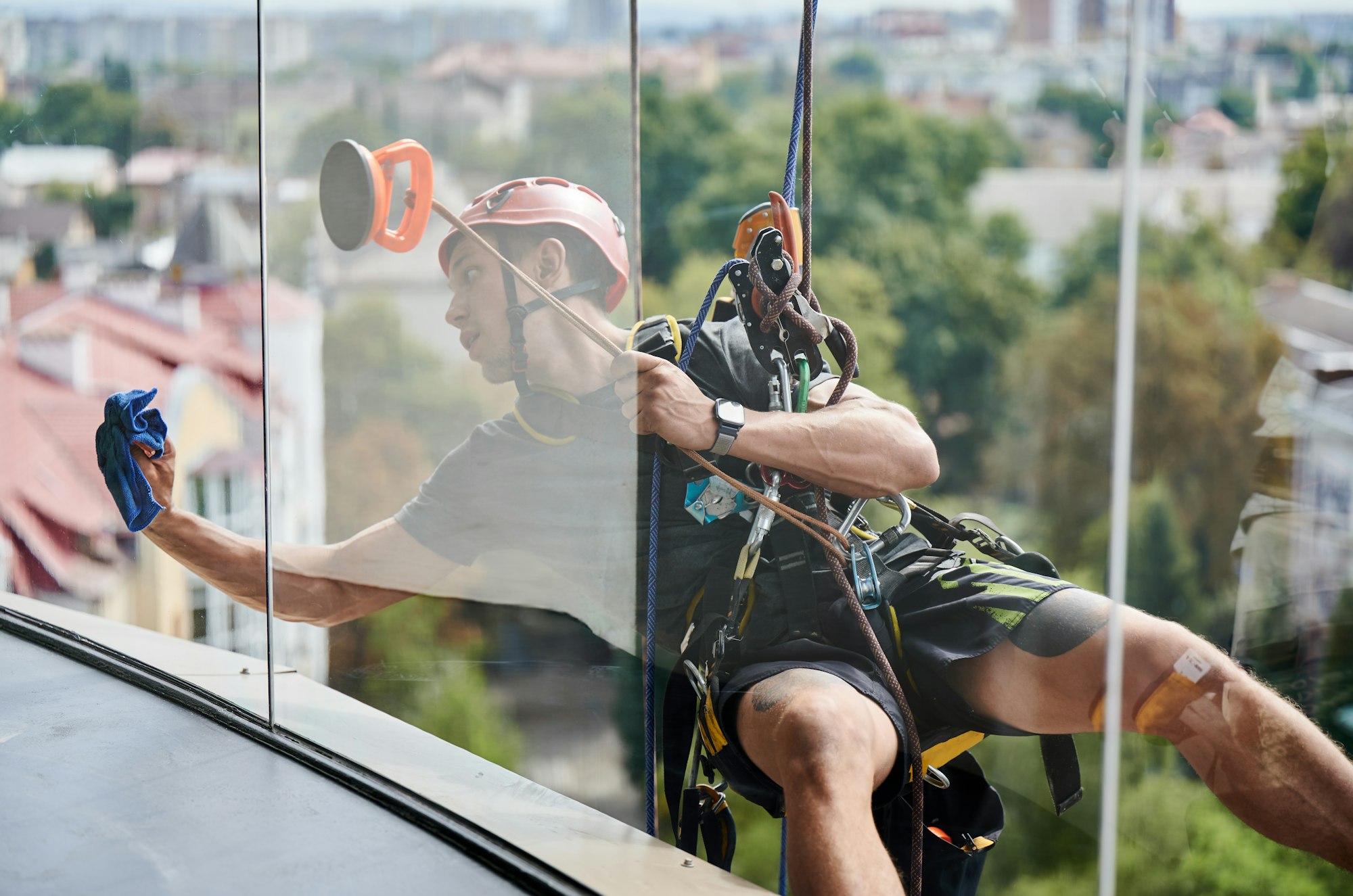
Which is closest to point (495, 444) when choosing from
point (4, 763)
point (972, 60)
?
point (4, 763)

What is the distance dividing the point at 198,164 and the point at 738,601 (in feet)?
7.51

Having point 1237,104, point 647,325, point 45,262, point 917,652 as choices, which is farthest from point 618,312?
point 45,262

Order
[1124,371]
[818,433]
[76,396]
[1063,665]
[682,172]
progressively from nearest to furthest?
[1124,371]
[1063,665]
[818,433]
[76,396]
[682,172]

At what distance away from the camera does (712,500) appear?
7.39ft

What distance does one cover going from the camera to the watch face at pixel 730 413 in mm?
2152

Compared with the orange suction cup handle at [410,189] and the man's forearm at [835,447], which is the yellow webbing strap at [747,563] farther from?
the orange suction cup handle at [410,189]

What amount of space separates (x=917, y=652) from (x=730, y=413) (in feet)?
1.84

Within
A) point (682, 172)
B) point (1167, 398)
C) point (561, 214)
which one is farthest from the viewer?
point (682, 172)

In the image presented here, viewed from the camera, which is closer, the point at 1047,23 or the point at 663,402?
the point at 663,402

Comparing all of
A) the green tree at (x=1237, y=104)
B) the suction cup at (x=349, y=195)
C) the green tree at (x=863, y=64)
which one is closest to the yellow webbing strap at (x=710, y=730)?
the suction cup at (x=349, y=195)

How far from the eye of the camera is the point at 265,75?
280 centimetres

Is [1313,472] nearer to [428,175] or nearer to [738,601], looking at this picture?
[738,601]

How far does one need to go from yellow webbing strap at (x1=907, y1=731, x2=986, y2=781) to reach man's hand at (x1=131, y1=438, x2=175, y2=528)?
1.83 metres

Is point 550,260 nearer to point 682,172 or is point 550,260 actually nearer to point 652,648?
point 652,648
